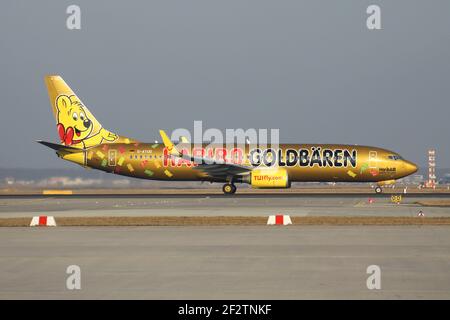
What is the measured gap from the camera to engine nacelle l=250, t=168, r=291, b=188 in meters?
60.0

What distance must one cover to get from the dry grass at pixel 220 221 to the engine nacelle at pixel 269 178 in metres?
23.9

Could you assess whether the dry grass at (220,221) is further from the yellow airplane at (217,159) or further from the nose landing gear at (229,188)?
the nose landing gear at (229,188)

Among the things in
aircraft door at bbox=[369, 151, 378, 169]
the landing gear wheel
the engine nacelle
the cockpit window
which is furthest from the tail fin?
the cockpit window

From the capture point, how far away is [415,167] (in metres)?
64.6

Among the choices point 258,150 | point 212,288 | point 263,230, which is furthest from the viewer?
point 258,150

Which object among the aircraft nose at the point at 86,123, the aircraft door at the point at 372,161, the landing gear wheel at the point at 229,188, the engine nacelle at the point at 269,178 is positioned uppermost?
the aircraft nose at the point at 86,123

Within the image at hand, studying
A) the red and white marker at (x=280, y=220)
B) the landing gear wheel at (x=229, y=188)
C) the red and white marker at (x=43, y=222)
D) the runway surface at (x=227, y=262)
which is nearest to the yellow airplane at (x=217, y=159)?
the landing gear wheel at (x=229, y=188)

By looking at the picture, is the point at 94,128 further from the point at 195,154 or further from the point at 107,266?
the point at 107,266

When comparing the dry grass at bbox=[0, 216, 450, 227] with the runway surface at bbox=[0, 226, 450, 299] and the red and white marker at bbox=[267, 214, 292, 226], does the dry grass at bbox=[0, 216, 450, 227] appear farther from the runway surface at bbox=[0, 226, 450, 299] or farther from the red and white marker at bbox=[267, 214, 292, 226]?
the runway surface at bbox=[0, 226, 450, 299]

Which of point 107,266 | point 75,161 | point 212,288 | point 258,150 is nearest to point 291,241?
point 107,266

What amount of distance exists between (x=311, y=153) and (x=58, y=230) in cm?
3565

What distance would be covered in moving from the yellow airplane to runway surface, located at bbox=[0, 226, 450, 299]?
106 feet

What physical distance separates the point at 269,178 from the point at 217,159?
4.90 m

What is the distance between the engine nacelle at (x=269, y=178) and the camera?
60.0 meters
